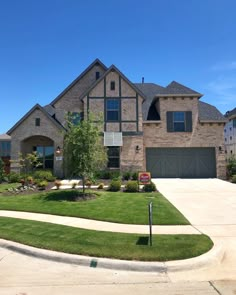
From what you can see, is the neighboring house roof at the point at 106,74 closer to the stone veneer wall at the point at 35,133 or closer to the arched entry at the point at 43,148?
the stone veneer wall at the point at 35,133

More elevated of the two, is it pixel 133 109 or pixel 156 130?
pixel 133 109

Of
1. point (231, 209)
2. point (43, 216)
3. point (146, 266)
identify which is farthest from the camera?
point (231, 209)

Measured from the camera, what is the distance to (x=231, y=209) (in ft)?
36.4

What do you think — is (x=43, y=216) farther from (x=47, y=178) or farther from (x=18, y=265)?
(x=47, y=178)

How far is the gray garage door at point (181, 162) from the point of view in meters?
24.2

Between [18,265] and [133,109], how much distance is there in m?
19.2

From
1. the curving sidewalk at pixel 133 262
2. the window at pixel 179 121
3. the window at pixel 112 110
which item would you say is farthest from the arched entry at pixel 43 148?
the curving sidewalk at pixel 133 262

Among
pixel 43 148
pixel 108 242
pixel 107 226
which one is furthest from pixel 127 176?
pixel 108 242

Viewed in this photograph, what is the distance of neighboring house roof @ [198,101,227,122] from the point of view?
958 inches

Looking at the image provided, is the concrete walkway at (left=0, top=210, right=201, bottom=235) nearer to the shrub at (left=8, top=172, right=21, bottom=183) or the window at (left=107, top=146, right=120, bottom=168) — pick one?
the shrub at (left=8, top=172, right=21, bottom=183)

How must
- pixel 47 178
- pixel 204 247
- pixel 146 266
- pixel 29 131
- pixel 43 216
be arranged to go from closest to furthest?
1. pixel 146 266
2. pixel 204 247
3. pixel 43 216
4. pixel 47 178
5. pixel 29 131

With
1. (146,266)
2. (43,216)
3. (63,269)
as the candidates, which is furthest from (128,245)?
(43,216)

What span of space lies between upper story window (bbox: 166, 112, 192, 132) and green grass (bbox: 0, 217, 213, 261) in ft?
58.6

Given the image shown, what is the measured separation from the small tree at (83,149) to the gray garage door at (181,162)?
1080 centimetres
